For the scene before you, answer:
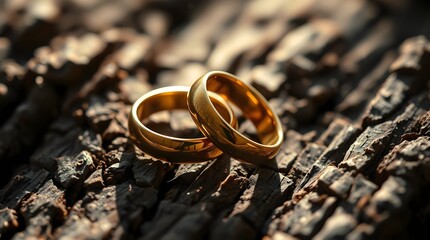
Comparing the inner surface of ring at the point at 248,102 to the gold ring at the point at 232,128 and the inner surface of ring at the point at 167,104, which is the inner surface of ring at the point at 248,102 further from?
the inner surface of ring at the point at 167,104

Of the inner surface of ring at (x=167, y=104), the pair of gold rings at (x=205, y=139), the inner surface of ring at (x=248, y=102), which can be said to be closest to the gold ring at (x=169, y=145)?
the pair of gold rings at (x=205, y=139)

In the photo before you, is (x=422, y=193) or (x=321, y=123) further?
(x=321, y=123)

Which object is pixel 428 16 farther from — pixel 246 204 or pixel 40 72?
pixel 40 72

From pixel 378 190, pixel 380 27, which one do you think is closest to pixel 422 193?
pixel 378 190

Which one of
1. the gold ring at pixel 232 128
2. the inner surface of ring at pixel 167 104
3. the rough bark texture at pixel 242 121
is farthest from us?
the inner surface of ring at pixel 167 104

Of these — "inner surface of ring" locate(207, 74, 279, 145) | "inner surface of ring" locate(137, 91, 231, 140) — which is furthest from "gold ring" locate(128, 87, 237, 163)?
"inner surface of ring" locate(207, 74, 279, 145)

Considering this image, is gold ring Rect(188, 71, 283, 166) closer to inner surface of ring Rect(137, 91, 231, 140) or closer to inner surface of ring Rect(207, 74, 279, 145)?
inner surface of ring Rect(207, 74, 279, 145)

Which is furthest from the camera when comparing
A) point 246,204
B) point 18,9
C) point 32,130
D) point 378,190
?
point 18,9
